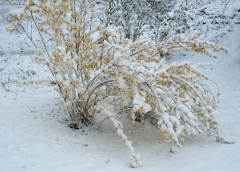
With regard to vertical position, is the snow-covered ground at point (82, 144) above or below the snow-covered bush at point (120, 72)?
below

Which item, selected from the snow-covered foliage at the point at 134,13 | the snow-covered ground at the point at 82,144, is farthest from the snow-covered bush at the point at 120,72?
the snow-covered foliage at the point at 134,13

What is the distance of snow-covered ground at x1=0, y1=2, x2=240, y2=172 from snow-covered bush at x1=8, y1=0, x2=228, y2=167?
303 millimetres

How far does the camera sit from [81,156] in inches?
144

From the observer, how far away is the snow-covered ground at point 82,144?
10.6 feet

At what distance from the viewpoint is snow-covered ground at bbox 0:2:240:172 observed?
127 inches

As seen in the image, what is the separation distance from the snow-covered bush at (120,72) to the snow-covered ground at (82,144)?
30 centimetres

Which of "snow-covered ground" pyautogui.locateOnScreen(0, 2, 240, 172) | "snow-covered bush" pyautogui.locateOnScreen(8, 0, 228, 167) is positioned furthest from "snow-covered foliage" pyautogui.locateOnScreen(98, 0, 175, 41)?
"snow-covered bush" pyautogui.locateOnScreen(8, 0, 228, 167)

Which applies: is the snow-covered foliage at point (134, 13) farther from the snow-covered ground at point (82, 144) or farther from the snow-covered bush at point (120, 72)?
the snow-covered bush at point (120, 72)

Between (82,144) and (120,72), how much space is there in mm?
1509

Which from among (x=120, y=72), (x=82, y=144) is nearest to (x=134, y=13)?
(x=120, y=72)

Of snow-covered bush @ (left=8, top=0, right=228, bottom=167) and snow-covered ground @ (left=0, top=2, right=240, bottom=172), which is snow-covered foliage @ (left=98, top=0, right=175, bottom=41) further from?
snow-covered bush @ (left=8, top=0, right=228, bottom=167)

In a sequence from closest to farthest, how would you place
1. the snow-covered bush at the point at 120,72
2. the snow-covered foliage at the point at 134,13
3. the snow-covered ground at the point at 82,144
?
the snow-covered ground at the point at 82,144 → the snow-covered bush at the point at 120,72 → the snow-covered foliage at the point at 134,13

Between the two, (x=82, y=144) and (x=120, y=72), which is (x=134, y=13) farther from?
(x=82, y=144)

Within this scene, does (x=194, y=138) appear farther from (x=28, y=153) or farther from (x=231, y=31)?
(x=231, y=31)
